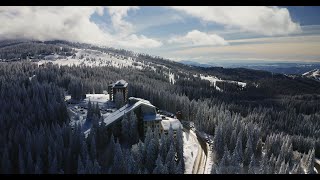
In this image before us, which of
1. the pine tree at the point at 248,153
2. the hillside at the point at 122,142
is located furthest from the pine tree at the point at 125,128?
the pine tree at the point at 248,153

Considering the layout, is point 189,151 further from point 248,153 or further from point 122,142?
point 122,142

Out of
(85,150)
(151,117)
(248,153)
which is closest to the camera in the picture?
(85,150)

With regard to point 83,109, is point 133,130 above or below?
above

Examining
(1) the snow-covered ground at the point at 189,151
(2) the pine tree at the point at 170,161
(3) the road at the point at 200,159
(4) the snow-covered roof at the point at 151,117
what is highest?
(4) the snow-covered roof at the point at 151,117

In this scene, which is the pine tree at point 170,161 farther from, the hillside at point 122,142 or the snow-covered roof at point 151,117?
the snow-covered roof at point 151,117

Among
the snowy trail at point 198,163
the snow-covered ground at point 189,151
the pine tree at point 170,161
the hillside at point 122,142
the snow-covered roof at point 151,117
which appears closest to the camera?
the pine tree at point 170,161

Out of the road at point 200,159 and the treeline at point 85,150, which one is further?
the road at point 200,159

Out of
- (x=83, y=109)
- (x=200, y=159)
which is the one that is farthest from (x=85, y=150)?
(x=83, y=109)
